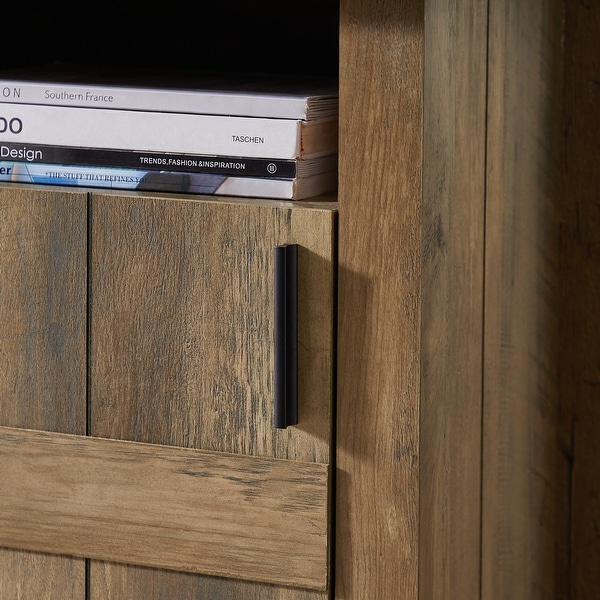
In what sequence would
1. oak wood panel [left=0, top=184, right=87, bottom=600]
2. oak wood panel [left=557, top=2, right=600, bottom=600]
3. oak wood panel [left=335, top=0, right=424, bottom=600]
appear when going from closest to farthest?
oak wood panel [left=335, top=0, right=424, bottom=600] → oak wood panel [left=0, top=184, right=87, bottom=600] → oak wood panel [left=557, top=2, right=600, bottom=600]

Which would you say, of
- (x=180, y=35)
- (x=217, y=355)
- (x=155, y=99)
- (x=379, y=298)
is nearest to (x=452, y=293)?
(x=379, y=298)

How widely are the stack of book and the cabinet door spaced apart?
33mm

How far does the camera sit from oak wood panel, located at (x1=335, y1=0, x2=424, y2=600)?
0.86 meters

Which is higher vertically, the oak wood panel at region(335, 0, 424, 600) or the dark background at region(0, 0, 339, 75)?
the dark background at region(0, 0, 339, 75)

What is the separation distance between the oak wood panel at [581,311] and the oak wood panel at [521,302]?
0.05ft

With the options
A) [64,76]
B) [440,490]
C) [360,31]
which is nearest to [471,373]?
[440,490]

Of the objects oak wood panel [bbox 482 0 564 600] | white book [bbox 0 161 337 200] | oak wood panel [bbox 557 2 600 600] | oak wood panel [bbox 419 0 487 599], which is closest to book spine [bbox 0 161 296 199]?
white book [bbox 0 161 337 200]

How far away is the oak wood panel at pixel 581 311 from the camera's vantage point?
1.24 meters

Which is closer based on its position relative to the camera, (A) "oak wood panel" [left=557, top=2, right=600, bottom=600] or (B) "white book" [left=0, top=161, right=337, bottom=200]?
(B) "white book" [left=0, top=161, right=337, bottom=200]

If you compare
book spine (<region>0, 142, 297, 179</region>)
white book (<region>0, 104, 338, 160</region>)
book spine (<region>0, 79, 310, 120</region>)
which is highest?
book spine (<region>0, 79, 310, 120</region>)

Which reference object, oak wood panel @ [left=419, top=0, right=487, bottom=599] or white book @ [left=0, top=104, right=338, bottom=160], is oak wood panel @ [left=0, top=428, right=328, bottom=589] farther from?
white book @ [left=0, top=104, right=338, bottom=160]

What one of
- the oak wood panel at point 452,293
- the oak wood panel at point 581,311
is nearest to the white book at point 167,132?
the oak wood panel at point 452,293

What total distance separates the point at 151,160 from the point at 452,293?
30cm

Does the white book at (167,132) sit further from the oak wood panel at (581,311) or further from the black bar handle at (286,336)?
the oak wood panel at (581,311)
